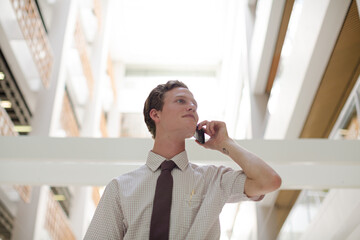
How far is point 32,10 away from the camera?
1176 centimetres

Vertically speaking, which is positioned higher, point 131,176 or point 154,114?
point 154,114

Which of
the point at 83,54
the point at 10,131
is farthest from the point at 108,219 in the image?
the point at 83,54

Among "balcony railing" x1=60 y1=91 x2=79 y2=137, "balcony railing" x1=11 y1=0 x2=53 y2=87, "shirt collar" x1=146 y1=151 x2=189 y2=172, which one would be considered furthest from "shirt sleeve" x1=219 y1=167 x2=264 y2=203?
"balcony railing" x1=60 y1=91 x2=79 y2=137

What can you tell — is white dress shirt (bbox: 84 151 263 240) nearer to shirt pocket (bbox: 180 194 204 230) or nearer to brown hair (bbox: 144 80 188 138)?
shirt pocket (bbox: 180 194 204 230)

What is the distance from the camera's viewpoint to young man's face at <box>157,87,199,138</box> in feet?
8.86

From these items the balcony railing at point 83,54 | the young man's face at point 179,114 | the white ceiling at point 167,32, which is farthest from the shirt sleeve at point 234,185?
the white ceiling at point 167,32

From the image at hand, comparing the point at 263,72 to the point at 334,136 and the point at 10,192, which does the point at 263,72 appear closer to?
the point at 334,136

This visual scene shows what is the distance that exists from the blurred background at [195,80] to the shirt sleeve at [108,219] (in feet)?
11.0

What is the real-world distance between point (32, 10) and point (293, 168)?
8.49m

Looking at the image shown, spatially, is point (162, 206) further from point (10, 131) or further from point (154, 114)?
point (10, 131)

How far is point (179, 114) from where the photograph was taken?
2.73 meters

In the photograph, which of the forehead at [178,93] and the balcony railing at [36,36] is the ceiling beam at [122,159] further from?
the balcony railing at [36,36]

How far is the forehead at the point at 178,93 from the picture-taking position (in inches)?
112

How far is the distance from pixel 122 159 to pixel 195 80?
20.0m
